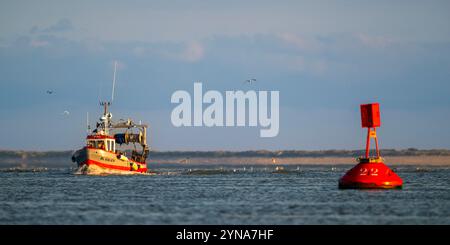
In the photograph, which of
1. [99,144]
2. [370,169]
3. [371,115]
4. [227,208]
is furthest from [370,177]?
[99,144]

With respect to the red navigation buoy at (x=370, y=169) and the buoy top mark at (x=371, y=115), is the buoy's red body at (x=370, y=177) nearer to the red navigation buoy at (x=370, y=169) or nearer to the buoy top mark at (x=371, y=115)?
the red navigation buoy at (x=370, y=169)

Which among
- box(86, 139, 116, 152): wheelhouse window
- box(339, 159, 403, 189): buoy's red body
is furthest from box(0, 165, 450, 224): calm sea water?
box(86, 139, 116, 152): wheelhouse window

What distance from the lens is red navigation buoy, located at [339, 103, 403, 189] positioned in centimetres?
8388

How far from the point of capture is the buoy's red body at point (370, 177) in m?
85.2

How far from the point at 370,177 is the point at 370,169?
0.77m

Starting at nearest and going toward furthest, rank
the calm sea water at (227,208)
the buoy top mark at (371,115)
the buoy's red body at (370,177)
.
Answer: the calm sea water at (227,208)
the buoy top mark at (371,115)
the buoy's red body at (370,177)

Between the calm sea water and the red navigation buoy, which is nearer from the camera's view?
the calm sea water

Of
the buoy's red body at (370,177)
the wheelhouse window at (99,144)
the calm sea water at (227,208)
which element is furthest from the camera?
the wheelhouse window at (99,144)

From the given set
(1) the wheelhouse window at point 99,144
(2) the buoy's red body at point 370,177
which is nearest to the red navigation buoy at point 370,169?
(2) the buoy's red body at point 370,177

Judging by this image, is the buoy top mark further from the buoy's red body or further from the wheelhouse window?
the wheelhouse window

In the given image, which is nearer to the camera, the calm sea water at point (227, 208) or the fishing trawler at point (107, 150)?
the calm sea water at point (227, 208)
